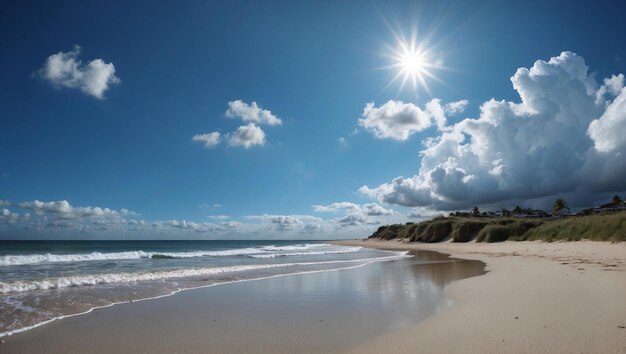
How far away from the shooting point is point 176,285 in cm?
1412

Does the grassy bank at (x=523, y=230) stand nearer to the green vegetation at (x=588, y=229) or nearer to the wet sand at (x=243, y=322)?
the green vegetation at (x=588, y=229)

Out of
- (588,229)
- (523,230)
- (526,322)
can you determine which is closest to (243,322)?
(526,322)

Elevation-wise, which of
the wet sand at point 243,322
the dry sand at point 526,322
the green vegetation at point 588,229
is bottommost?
the wet sand at point 243,322

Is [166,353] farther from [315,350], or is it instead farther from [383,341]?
[383,341]

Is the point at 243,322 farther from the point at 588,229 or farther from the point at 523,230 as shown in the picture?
the point at 523,230

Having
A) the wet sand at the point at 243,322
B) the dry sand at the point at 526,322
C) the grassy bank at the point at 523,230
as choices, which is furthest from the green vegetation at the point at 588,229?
the wet sand at the point at 243,322

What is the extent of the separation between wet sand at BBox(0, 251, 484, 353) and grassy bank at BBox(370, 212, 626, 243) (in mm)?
19269

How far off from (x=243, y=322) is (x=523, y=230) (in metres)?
40.4

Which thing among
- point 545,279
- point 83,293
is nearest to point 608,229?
point 545,279

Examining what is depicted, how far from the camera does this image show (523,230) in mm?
39844

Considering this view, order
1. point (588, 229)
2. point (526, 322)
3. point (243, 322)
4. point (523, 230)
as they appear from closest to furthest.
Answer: point (526, 322) → point (243, 322) → point (588, 229) → point (523, 230)

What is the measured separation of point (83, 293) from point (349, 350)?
405 inches

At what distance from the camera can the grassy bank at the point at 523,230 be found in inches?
957

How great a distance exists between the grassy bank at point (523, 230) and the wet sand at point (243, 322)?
759 inches
